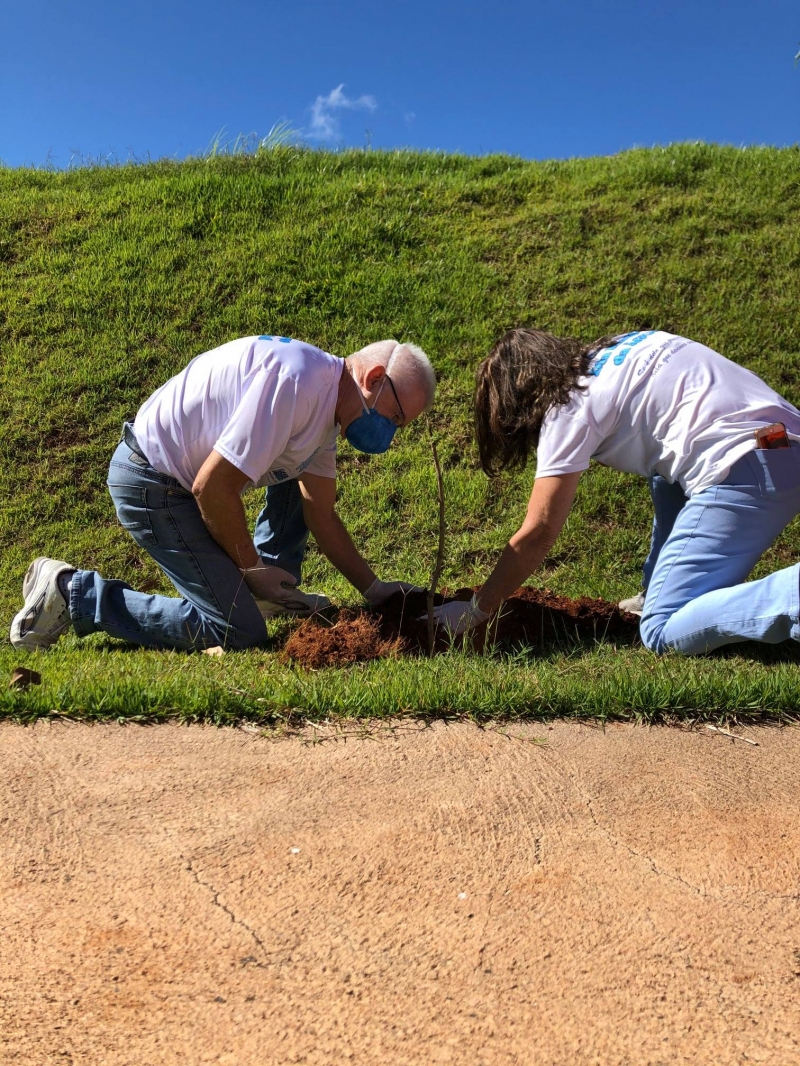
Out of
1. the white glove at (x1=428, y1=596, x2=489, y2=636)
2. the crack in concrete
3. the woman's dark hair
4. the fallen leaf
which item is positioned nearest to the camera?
the crack in concrete

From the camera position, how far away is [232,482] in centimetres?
376

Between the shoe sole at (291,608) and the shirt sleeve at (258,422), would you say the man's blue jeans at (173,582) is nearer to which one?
the shoe sole at (291,608)

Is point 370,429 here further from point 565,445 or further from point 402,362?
point 565,445

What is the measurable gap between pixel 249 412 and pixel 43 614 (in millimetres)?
1646

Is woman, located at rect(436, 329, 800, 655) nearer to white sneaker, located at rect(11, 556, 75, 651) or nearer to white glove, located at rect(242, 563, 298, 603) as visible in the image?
white glove, located at rect(242, 563, 298, 603)

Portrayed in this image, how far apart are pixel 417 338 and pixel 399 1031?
696 cm

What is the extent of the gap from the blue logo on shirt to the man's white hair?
73 cm

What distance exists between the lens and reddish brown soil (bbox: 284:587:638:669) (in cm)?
395

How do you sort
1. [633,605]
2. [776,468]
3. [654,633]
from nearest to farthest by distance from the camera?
[776,468]
[654,633]
[633,605]

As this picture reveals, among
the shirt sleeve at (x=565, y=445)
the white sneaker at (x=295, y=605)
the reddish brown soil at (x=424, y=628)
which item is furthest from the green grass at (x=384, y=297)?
the shirt sleeve at (x=565, y=445)

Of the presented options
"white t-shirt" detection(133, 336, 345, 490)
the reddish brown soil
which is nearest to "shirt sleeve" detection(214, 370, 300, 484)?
"white t-shirt" detection(133, 336, 345, 490)

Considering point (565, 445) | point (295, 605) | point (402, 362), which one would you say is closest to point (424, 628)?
point (295, 605)

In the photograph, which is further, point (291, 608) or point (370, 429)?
point (291, 608)

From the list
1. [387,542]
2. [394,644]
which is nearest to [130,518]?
[394,644]
